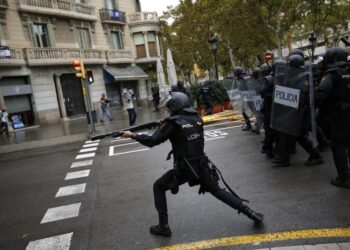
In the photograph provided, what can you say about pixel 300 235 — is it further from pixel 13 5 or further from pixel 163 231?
pixel 13 5

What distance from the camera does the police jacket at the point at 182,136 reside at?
367cm

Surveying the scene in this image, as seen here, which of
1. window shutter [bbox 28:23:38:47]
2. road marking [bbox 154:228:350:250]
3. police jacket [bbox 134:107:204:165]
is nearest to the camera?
road marking [bbox 154:228:350:250]

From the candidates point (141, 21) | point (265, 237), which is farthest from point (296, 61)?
point (141, 21)

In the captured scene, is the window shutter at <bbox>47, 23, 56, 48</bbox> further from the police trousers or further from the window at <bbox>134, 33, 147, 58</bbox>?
the police trousers

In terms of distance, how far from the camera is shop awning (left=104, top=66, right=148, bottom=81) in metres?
28.8

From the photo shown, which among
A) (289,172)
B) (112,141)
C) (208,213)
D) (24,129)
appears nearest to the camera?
(208,213)

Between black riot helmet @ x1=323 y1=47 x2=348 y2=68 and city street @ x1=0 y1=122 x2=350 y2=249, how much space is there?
5.24 feet

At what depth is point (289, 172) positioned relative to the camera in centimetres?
577

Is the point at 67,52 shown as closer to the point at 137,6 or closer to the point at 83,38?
the point at 83,38

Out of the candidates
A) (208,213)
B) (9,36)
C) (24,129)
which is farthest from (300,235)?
(9,36)

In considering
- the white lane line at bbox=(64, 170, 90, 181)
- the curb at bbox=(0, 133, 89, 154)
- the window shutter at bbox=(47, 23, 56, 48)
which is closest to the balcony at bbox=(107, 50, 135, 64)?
the window shutter at bbox=(47, 23, 56, 48)

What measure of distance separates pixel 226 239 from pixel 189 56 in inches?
1414

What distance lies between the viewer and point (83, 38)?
27.7 metres

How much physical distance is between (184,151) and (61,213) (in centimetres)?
243
